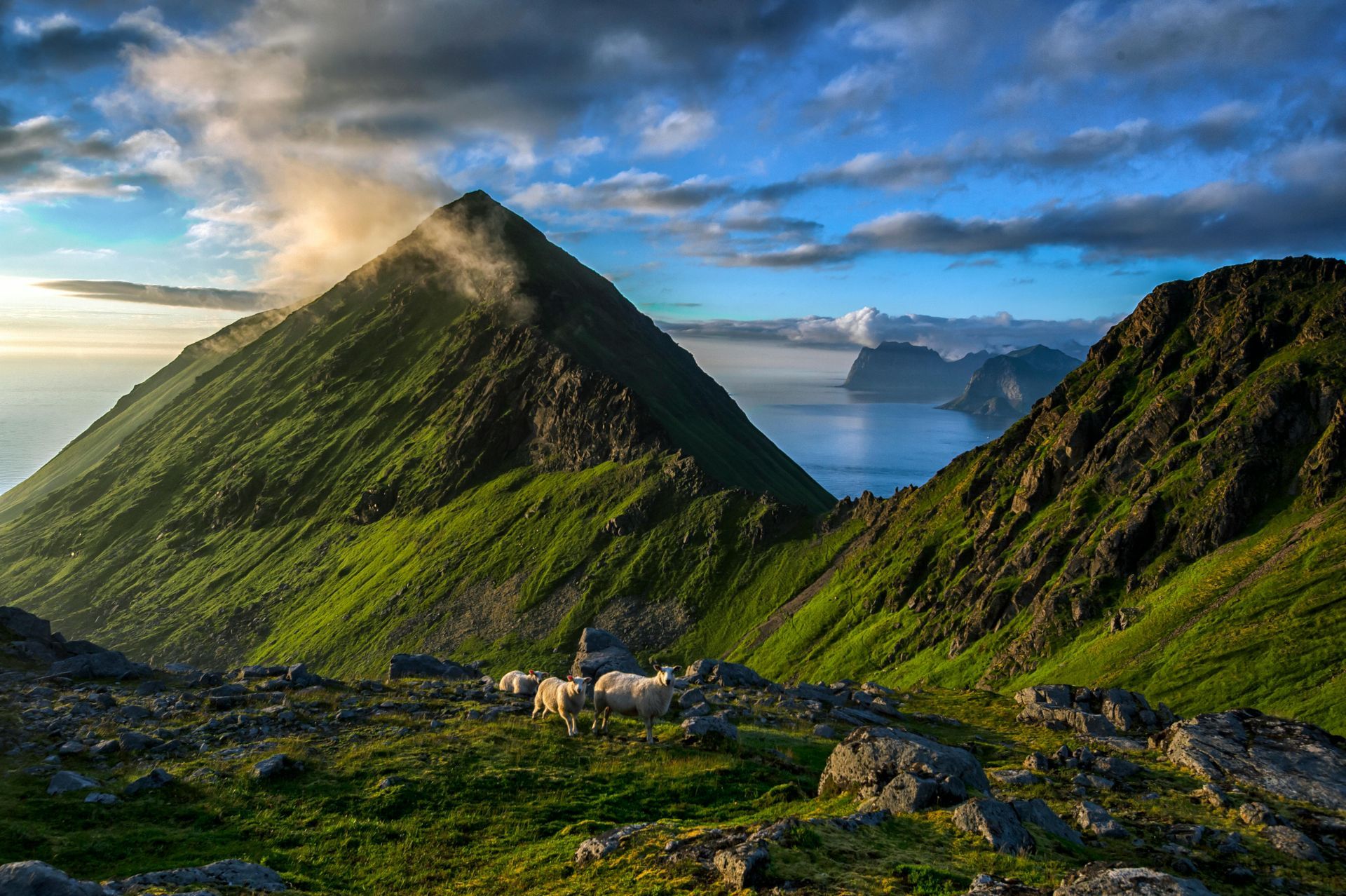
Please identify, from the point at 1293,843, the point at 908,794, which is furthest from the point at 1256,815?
the point at 908,794

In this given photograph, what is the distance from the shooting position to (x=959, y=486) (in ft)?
496

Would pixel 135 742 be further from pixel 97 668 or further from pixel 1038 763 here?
pixel 1038 763

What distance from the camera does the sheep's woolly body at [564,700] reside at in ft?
118

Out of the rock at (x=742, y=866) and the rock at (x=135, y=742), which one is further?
the rock at (x=135, y=742)

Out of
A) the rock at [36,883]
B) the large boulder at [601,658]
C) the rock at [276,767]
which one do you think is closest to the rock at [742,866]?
the rock at [36,883]

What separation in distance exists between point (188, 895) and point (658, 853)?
1112 cm

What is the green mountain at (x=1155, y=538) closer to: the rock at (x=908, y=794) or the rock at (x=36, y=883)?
the rock at (x=908, y=794)

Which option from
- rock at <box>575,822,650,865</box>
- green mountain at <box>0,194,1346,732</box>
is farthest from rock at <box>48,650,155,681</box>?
green mountain at <box>0,194,1346,732</box>

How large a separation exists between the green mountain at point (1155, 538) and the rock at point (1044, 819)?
5908 centimetres

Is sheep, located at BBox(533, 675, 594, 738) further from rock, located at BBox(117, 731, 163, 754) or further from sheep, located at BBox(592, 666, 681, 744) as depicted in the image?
rock, located at BBox(117, 731, 163, 754)

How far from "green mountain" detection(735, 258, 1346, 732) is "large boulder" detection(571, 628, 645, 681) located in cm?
5619

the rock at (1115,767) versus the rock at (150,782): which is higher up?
the rock at (150,782)

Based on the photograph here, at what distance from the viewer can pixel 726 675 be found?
53719 mm

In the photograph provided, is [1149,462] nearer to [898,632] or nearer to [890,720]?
[898,632]
